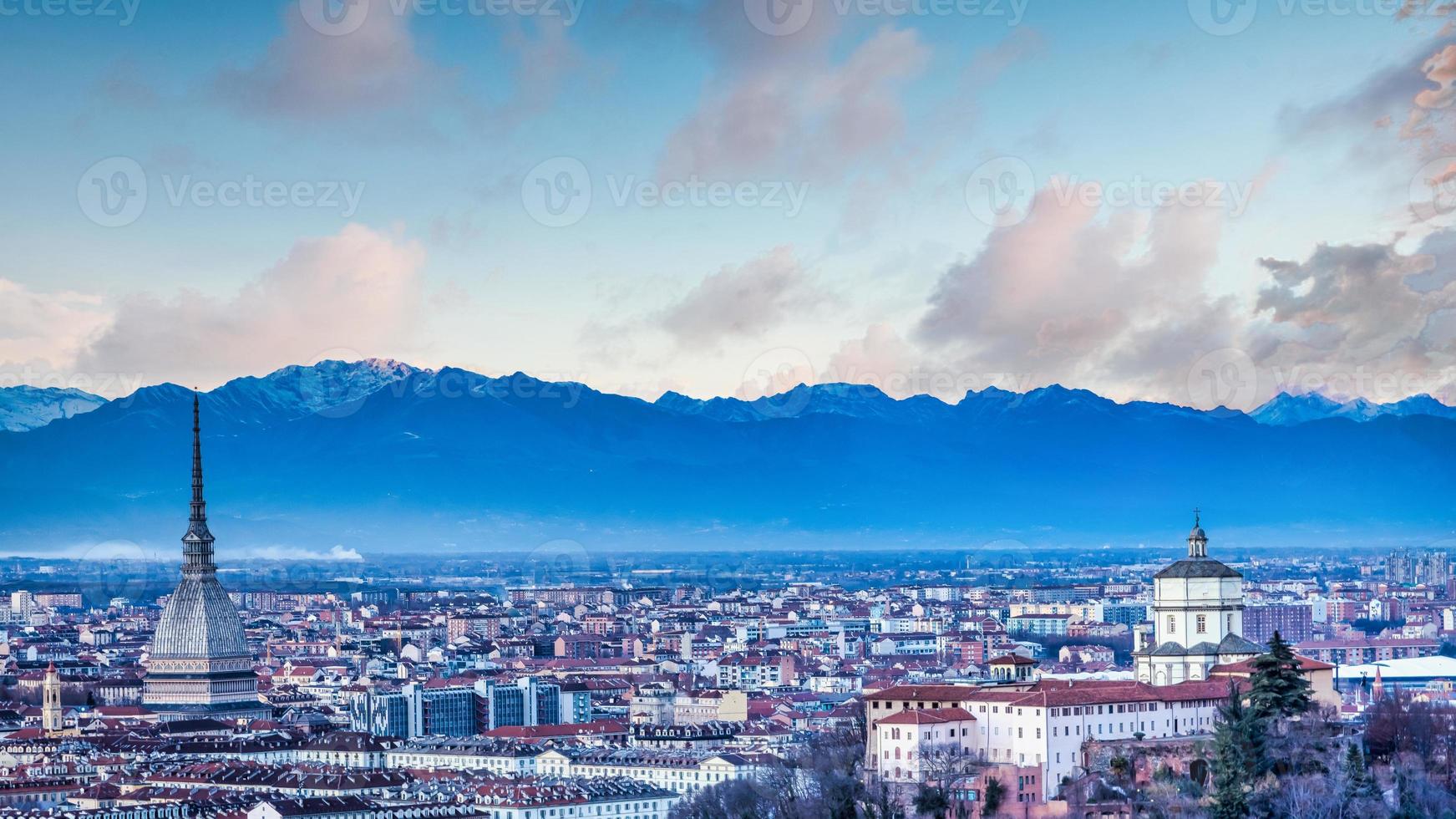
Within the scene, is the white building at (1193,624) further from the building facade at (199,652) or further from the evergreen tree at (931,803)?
the building facade at (199,652)

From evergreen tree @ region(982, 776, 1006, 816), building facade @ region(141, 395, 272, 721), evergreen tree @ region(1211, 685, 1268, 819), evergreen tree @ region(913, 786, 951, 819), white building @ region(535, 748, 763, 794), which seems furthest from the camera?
building facade @ region(141, 395, 272, 721)

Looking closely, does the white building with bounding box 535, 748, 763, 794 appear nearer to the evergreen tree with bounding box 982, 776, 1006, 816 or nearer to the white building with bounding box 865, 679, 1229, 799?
the white building with bounding box 865, 679, 1229, 799

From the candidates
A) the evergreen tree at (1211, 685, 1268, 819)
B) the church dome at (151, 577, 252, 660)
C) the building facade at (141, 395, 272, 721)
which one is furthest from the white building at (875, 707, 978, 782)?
the church dome at (151, 577, 252, 660)

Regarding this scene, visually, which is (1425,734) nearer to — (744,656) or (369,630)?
(744,656)

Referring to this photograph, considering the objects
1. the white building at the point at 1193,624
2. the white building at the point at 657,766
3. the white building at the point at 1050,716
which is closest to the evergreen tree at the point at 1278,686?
the white building at the point at 1050,716

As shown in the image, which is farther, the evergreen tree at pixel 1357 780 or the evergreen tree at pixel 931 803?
the evergreen tree at pixel 931 803

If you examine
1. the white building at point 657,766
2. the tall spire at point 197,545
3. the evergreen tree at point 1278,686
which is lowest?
the white building at point 657,766

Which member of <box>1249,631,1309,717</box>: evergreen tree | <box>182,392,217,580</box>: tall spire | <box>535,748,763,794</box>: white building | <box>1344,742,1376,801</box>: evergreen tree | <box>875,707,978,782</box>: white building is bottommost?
<box>535,748,763,794</box>: white building
